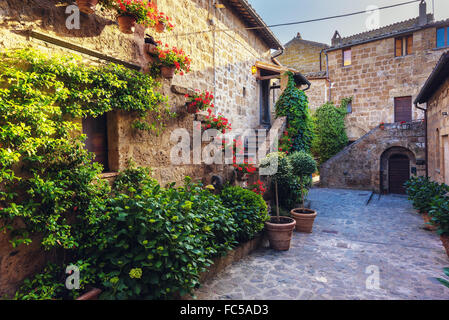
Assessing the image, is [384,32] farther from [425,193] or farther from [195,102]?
[195,102]

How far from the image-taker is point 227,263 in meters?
4.24

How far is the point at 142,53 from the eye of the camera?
4.09m

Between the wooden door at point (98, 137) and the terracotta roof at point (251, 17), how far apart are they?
18.6 feet

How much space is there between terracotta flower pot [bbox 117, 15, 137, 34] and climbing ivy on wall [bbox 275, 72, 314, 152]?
22.6 ft

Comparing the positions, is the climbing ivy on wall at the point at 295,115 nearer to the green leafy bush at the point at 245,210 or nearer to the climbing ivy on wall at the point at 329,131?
the green leafy bush at the point at 245,210

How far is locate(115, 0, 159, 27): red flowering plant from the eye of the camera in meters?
3.55

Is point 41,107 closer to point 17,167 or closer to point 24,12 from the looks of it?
point 17,167

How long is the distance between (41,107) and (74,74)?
1.97ft

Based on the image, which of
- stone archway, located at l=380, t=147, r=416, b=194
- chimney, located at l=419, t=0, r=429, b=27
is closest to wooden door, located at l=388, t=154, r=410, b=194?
stone archway, located at l=380, t=147, r=416, b=194

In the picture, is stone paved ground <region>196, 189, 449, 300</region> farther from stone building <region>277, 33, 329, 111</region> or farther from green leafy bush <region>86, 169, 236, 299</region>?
stone building <region>277, 33, 329, 111</region>

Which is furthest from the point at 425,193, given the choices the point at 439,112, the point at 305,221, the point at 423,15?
the point at 423,15

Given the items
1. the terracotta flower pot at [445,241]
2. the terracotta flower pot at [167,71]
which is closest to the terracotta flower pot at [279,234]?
the terracotta flower pot at [445,241]

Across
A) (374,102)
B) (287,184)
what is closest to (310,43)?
(374,102)

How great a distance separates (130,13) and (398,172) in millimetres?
13485
